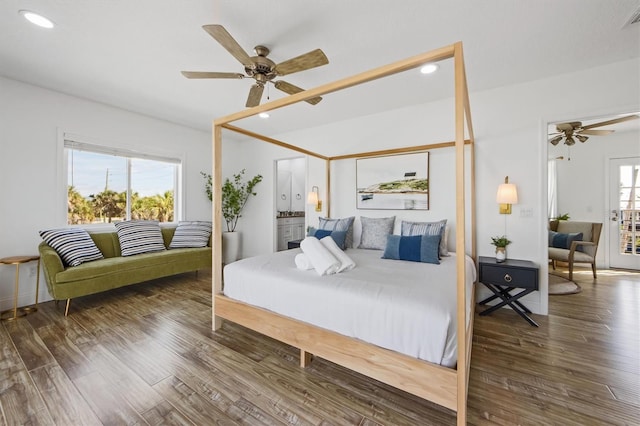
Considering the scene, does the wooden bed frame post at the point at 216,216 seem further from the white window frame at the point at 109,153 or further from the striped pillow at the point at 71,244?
the white window frame at the point at 109,153

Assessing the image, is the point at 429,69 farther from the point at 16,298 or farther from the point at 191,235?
the point at 16,298

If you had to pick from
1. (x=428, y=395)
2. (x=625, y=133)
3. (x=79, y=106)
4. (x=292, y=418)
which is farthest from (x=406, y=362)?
(x=625, y=133)

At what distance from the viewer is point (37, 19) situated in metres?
1.94

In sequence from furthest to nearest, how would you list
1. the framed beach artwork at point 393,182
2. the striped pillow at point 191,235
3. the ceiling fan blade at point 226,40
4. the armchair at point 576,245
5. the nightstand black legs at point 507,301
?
1. the striped pillow at point 191,235
2. the armchair at point 576,245
3. the framed beach artwork at point 393,182
4. the nightstand black legs at point 507,301
5. the ceiling fan blade at point 226,40

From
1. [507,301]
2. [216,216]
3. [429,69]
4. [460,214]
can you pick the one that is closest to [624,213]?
[507,301]

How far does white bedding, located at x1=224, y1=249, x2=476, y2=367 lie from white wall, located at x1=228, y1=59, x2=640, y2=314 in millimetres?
1172

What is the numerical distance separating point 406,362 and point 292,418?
2.35 ft

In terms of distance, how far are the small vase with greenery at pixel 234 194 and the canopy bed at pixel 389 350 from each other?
2.78m

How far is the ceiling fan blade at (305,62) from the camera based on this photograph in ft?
6.10

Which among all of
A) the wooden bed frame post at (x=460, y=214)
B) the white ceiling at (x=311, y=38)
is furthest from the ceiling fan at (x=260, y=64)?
the wooden bed frame post at (x=460, y=214)

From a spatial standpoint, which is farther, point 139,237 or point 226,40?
point 139,237

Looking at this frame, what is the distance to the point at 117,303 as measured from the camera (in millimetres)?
3156

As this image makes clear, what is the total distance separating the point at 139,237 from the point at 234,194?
5.97ft

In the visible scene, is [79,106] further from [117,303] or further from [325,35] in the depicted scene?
[325,35]
